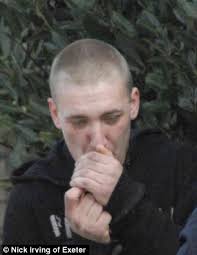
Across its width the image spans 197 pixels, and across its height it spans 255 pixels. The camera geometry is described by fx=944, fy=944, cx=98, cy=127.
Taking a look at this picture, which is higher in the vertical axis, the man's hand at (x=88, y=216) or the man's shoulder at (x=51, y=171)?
the man's hand at (x=88, y=216)

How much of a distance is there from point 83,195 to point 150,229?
31cm

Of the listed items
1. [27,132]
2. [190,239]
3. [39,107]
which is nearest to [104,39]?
[39,107]

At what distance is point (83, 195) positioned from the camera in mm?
3479

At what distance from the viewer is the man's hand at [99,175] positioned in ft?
11.3

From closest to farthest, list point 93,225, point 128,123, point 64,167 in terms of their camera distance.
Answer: point 93,225 → point 128,123 → point 64,167

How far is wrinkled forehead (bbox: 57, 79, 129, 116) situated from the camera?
146 inches

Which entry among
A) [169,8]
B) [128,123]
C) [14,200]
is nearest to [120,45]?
[169,8]

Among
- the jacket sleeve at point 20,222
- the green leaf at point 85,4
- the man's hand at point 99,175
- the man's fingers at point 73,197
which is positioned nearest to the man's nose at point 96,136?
the man's hand at point 99,175

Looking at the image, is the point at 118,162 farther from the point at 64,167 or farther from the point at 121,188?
the point at 64,167

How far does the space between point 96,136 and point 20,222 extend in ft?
1.85

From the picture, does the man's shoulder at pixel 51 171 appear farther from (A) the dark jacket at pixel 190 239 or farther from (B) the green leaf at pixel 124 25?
(A) the dark jacket at pixel 190 239

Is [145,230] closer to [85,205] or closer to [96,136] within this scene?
[85,205]

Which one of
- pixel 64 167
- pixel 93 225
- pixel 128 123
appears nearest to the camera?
pixel 93 225

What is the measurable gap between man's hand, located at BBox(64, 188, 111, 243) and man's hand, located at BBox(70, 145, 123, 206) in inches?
1.2
